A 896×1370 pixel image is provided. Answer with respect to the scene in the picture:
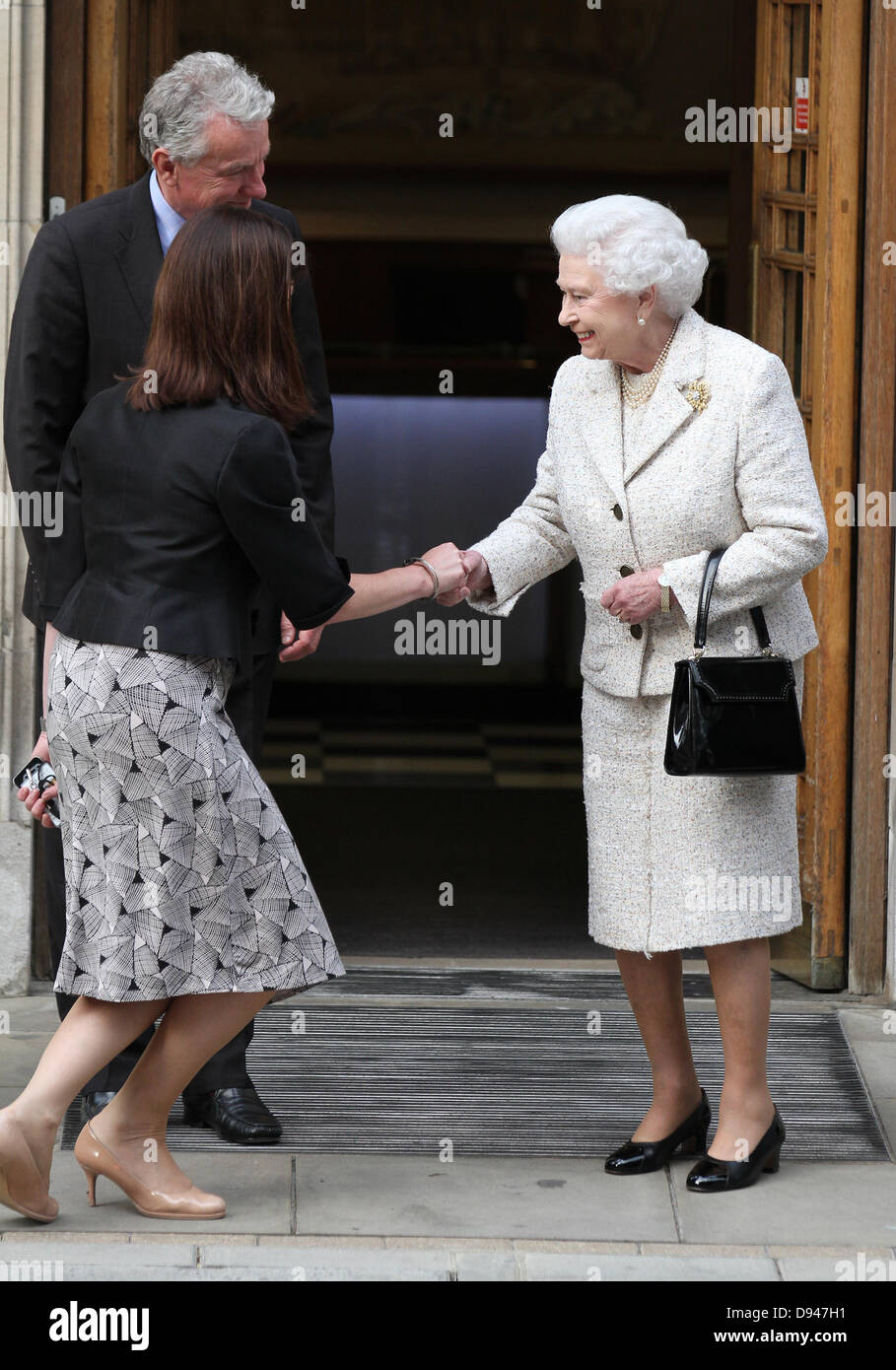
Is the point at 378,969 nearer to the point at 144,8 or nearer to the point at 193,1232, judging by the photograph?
the point at 193,1232

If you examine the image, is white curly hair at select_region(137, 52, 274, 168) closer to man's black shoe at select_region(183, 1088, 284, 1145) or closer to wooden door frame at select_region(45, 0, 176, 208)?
wooden door frame at select_region(45, 0, 176, 208)

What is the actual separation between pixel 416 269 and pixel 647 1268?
11.1 metres

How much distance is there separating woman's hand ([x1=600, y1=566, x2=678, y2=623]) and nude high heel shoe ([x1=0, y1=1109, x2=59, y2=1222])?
1.40 metres

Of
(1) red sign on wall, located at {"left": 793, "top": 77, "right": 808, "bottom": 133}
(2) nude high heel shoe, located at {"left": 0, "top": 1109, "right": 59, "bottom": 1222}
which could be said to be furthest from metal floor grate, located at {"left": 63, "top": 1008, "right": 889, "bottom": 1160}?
(1) red sign on wall, located at {"left": 793, "top": 77, "right": 808, "bottom": 133}

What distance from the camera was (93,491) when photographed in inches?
126

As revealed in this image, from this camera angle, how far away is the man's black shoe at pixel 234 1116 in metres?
3.85

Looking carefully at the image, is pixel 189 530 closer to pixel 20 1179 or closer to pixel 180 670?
pixel 180 670

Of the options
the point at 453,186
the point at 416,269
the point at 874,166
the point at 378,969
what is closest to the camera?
the point at 874,166

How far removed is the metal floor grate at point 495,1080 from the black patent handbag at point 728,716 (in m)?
0.95

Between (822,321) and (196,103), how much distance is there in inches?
82.0

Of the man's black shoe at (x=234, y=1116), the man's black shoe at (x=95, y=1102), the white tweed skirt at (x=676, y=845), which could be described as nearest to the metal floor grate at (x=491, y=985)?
the man's black shoe at (x=234, y=1116)

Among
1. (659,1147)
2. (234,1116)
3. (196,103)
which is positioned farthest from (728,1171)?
(196,103)

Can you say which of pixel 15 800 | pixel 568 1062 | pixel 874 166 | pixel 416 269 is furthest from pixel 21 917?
pixel 416 269

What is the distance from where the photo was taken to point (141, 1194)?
335 cm
